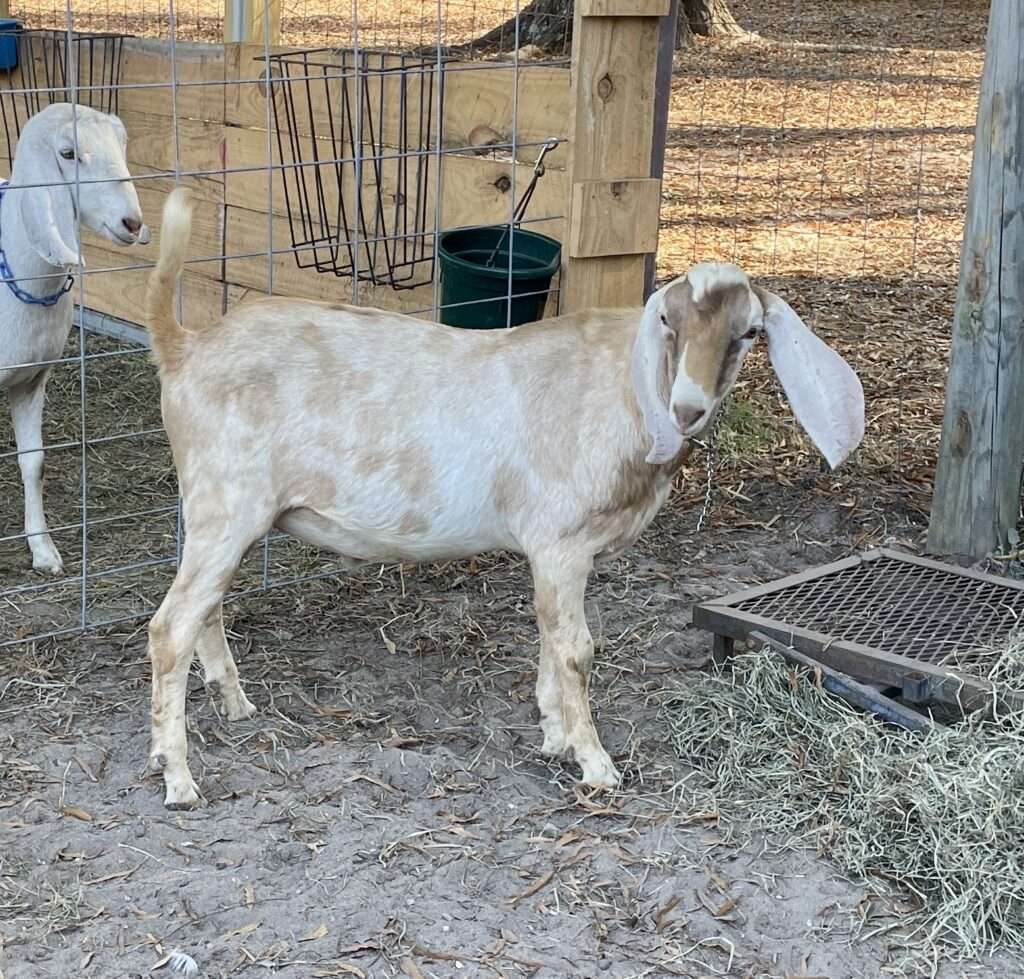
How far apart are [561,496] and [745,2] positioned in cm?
1404

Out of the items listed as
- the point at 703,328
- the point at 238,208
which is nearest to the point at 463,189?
the point at 238,208

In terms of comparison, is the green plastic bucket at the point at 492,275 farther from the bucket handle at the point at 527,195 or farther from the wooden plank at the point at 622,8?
the wooden plank at the point at 622,8

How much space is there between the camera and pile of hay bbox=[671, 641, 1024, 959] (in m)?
3.05

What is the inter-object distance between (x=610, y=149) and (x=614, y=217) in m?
0.22

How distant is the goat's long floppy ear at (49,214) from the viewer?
4.69m

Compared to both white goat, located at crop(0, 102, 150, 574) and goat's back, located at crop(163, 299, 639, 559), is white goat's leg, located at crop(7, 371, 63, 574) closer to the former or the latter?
white goat, located at crop(0, 102, 150, 574)

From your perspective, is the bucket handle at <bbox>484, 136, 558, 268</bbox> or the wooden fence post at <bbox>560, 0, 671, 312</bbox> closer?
the wooden fence post at <bbox>560, 0, 671, 312</bbox>

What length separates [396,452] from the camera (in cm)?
349

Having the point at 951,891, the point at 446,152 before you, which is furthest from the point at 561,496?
the point at 446,152

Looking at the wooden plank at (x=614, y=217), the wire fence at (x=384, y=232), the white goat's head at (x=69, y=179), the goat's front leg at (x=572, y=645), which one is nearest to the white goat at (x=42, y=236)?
the white goat's head at (x=69, y=179)

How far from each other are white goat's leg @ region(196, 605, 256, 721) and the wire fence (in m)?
0.68

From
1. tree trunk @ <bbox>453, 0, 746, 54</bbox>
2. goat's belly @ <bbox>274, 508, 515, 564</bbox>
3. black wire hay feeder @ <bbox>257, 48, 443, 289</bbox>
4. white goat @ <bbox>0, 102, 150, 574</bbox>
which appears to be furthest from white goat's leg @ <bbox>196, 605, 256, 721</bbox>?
tree trunk @ <bbox>453, 0, 746, 54</bbox>

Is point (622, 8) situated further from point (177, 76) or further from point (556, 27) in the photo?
point (556, 27)

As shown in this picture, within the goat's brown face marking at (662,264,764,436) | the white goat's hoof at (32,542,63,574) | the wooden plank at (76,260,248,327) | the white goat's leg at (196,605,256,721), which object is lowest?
the white goat's hoof at (32,542,63,574)
